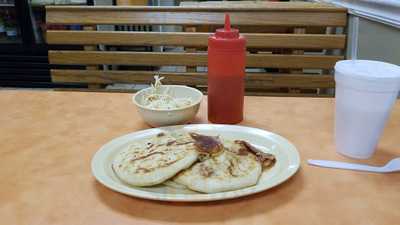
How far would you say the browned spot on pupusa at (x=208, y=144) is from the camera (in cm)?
71

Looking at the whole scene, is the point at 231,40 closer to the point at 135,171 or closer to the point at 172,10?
the point at 135,171

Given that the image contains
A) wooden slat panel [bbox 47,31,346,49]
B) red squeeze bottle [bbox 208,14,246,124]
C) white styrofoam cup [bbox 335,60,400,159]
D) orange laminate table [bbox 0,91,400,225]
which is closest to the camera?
orange laminate table [bbox 0,91,400,225]

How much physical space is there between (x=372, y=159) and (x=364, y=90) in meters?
0.16

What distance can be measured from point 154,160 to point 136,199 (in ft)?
0.26

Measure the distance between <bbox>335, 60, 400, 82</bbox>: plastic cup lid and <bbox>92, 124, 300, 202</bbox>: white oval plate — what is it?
0.18 meters

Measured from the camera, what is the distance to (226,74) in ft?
2.99

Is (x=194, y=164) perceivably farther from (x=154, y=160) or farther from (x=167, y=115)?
(x=167, y=115)

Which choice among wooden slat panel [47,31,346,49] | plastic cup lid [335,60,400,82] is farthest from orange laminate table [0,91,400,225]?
wooden slat panel [47,31,346,49]

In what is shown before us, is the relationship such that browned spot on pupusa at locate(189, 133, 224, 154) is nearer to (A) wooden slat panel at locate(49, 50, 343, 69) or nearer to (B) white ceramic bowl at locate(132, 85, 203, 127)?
(B) white ceramic bowl at locate(132, 85, 203, 127)

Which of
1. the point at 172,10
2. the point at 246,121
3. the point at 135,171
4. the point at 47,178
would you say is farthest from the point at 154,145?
Result: the point at 172,10

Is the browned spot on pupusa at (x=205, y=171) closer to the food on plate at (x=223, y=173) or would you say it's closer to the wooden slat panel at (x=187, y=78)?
the food on plate at (x=223, y=173)

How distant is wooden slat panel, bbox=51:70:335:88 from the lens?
85.1 inches

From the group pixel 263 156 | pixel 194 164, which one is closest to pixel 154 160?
pixel 194 164

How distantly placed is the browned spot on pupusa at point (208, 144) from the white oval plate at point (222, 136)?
0.09 meters
